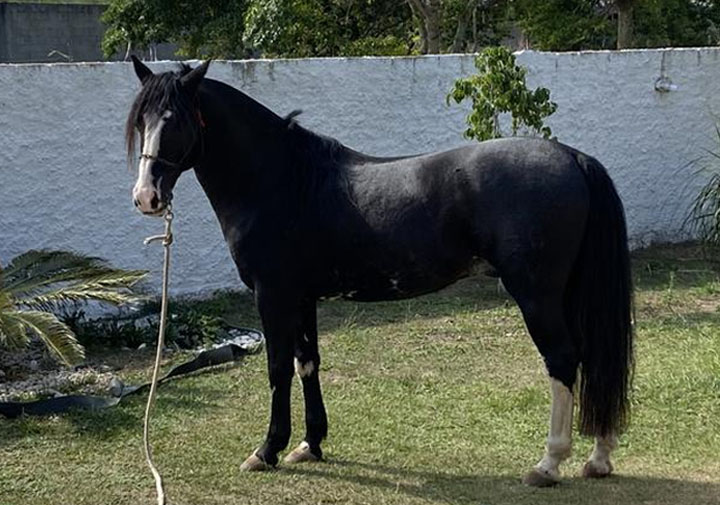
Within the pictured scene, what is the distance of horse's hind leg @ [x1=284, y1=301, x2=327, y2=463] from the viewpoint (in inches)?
211

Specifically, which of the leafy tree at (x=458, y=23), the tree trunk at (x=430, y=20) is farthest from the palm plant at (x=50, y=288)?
the leafy tree at (x=458, y=23)

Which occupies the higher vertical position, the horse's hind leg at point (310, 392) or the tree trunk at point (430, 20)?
the tree trunk at point (430, 20)

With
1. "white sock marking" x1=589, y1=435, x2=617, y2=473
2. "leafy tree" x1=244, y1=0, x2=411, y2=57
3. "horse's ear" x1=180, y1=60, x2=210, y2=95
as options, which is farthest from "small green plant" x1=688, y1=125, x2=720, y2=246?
"horse's ear" x1=180, y1=60, x2=210, y2=95

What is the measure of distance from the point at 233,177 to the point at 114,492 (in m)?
1.57

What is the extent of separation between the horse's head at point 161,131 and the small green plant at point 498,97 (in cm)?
454

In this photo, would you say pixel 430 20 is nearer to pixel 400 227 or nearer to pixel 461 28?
pixel 461 28

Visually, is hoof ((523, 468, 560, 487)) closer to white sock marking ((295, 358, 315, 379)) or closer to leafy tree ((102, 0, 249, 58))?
white sock marking ((295, 358, 315, 379))

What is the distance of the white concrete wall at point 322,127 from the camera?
862 centimetres

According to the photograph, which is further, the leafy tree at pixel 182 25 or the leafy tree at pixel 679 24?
the leafy tree at pixel 679 24

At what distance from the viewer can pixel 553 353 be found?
4.80m

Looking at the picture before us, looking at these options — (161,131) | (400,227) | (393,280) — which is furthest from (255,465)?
(161,131)

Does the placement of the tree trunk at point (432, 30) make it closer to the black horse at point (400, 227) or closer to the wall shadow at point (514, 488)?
the black horse at point (400, 227)

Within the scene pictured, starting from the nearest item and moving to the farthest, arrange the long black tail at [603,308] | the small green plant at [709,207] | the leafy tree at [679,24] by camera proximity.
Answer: the long black tail at [603,308]
the small green plant at [709,207]
the leafy tree at [679,24]

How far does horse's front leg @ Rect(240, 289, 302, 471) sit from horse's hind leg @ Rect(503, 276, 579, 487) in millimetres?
1048
